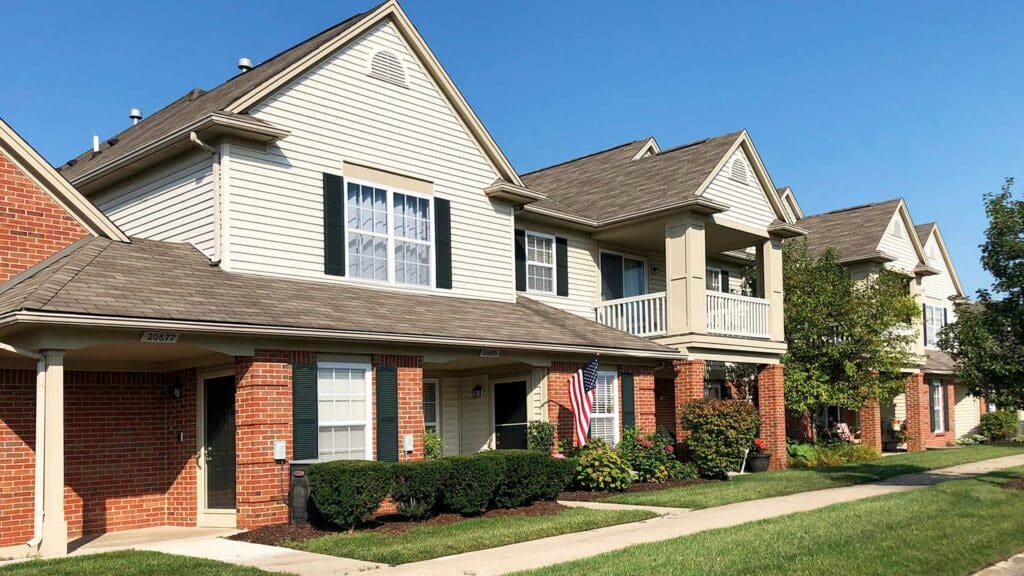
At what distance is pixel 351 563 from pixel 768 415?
1559 centimetres

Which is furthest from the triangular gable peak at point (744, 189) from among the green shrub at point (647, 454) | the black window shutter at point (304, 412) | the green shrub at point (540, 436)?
the black window shutter at point (304, 412)

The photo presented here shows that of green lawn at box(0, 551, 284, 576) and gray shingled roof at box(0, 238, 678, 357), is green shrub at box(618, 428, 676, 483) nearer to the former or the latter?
gray shingled roof at box(0, 238, 678, 357)

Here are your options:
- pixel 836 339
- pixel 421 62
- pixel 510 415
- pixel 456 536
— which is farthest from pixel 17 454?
pixel 836 339

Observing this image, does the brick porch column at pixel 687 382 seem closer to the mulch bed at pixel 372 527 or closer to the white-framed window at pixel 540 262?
the white-framed window at pixel 540 262

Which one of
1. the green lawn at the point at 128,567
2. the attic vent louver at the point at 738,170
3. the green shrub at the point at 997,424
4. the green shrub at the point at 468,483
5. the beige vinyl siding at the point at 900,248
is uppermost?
the attic vent louver at the point at 738,170

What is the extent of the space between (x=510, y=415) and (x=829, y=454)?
10.4 m

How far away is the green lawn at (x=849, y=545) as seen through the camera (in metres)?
10.3

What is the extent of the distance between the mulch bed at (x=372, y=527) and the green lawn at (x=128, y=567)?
1.68 meters

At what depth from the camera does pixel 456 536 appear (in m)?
12.8

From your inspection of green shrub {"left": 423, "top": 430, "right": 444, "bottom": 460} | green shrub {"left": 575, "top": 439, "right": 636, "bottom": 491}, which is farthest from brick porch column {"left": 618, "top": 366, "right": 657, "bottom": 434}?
green shrub {"left": 423, "top": 430, "right": 444, "bottom": 460}

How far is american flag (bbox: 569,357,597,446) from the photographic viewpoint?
1850 cm

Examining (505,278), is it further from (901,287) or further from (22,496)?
(901,287)

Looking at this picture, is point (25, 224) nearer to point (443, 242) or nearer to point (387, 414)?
point (387, 414)

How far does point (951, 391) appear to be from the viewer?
38.1 meters
